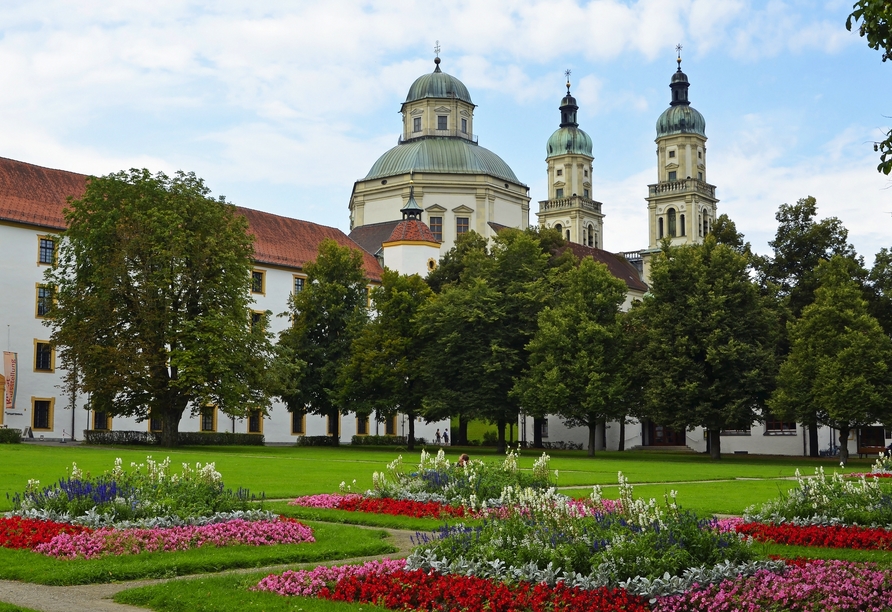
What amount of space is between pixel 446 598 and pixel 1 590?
15.2ft

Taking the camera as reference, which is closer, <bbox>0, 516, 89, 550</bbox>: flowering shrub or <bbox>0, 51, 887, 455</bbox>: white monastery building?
<bbox>0, 516, 89, 550</bbox>: flowering shrub

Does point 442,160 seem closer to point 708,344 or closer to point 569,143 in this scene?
point 708,344

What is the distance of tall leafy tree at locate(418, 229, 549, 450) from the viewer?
55594mm

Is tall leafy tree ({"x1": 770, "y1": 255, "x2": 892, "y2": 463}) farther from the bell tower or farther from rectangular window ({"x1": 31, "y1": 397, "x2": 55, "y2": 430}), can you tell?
the bell tower

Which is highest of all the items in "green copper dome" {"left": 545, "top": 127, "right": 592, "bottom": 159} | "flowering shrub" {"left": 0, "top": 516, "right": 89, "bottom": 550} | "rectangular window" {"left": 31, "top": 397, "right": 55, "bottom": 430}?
"green copper dome" {"left": 545, "top": 127, "right": 592, "bottom": 159}

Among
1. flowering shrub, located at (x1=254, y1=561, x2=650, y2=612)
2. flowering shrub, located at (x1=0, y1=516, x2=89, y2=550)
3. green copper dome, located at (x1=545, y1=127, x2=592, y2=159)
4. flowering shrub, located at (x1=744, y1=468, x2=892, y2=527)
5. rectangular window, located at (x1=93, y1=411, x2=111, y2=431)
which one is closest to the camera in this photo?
flowering shrub, located at (x1=254, y1=561, x2=650, y2=612)

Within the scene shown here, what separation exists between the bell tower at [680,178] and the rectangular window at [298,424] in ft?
223

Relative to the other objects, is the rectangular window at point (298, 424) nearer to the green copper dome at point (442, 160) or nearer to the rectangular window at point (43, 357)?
the rectangular window at point (43, 357)

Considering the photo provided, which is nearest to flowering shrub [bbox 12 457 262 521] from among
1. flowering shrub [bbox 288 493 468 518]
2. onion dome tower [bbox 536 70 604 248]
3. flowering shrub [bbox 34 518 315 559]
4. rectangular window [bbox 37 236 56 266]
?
flowering shrub [bbox 34 518 315 559]

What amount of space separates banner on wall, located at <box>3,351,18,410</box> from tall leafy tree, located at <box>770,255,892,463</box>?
38.1 m

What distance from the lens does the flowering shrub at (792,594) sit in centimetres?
940

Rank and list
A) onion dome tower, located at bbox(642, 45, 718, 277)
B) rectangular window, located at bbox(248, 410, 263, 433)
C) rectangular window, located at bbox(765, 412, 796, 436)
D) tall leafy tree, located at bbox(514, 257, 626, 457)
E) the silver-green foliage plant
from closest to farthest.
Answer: the silver-green foliage plant
tall leafy tree, located at bbox(514, 257, 626, 457)
rectangular window, located at bbox(248, 410, 263, 433)
rectangular window, located at bbox(765, 412, 796, 436)
onion dome tower, located at bbox(642, 45, 718, 277)

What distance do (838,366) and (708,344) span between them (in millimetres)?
6078

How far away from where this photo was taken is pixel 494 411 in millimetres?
55750
